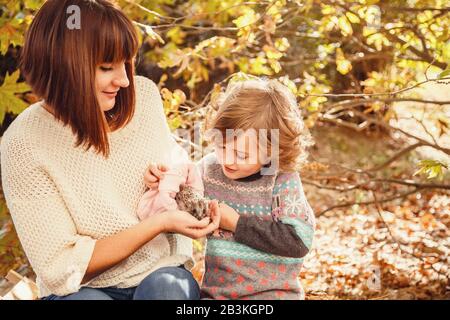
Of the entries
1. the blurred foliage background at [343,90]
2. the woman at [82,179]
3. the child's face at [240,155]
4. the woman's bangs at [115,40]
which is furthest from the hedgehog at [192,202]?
the blurred foliage background at [343,90]

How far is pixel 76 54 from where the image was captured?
7.02 ft

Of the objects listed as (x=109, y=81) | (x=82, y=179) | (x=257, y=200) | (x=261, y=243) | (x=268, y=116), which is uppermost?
(x=109, y=81)

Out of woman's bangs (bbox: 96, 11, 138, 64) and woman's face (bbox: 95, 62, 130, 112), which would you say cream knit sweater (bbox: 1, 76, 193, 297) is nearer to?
woman's face (bbox: 95, 62, 130, 112)

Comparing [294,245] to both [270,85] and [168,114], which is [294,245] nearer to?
[270,85]

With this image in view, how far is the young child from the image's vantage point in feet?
7.42

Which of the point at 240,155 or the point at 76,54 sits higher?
the point at 76,54

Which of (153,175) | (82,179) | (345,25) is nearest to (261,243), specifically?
(153,175)

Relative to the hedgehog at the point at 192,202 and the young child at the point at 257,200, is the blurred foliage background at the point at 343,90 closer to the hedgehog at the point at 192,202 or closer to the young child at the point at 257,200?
the young child at the point at 257,200

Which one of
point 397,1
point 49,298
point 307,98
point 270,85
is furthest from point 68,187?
point 397,1

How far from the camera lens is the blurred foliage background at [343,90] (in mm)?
3357

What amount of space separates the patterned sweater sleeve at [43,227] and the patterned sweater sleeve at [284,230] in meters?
0.52

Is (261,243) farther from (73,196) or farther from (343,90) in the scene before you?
(343,90)

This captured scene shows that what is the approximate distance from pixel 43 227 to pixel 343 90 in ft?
11.8

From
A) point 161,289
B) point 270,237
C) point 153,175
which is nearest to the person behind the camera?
point 161,289
